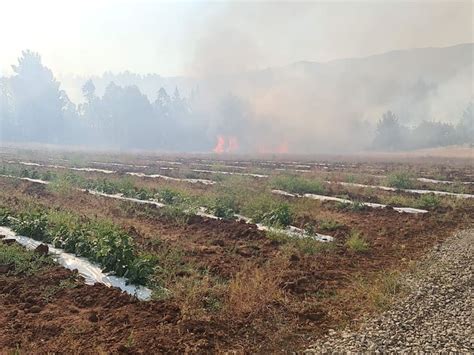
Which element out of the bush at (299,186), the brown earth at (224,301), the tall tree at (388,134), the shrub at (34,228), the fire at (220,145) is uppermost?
the tall tree at (388,134)

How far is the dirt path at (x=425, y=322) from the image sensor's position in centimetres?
560

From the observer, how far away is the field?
20.1 feet

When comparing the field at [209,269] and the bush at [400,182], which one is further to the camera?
the bush at [400,182]

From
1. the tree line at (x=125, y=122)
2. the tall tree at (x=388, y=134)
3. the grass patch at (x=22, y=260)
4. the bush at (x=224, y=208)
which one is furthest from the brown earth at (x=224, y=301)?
the tall tree at (x=388, y=134)

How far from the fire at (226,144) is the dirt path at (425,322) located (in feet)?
232

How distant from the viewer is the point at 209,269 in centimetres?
887

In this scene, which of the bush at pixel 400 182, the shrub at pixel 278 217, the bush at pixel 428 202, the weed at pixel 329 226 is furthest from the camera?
the bush at pixel 400 182

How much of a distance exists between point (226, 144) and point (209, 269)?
239 feet

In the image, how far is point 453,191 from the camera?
21.2 meters

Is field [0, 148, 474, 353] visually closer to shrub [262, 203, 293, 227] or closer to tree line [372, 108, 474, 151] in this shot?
shrub [262, 203, 293, 227]

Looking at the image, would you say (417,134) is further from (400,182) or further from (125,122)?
(400,182)

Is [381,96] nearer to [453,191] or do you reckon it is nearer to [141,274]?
[453,191]

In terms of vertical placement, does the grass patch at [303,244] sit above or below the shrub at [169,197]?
below

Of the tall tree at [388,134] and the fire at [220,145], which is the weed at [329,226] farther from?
the tall tree at [388,134]
